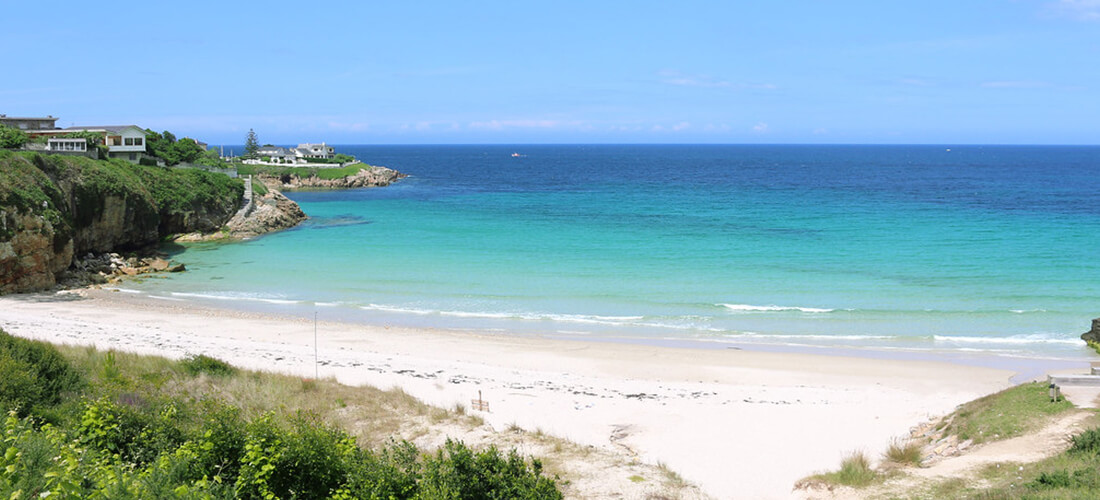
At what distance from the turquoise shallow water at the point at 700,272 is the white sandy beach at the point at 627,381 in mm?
2862

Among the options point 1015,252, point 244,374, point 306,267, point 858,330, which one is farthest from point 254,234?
point 1015,252

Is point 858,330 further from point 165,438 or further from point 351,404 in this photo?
point 165,438

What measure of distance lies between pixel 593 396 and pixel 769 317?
12.7 meters

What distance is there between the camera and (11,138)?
48125mm

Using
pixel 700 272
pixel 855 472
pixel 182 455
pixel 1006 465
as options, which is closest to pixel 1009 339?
pixel 700 272

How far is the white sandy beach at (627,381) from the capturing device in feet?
52.7

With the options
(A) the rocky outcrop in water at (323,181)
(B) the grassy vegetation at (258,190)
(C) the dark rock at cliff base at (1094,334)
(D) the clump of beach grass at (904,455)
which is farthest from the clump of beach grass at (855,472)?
(A) the rocky outcrop in water at (323,181)

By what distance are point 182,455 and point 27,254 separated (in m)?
29.6

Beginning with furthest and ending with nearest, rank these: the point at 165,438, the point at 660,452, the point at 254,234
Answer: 1. the point at 254,234
2. the point at 660,452
3. the point at 165,438

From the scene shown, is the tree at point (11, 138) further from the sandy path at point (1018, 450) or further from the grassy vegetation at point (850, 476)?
the sandy path at point (1018, 450)

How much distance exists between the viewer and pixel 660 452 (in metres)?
15.7

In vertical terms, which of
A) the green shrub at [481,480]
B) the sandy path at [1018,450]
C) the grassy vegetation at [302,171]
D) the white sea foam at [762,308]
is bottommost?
the white sea foam at [762,308]

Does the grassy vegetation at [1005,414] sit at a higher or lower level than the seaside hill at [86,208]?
lower

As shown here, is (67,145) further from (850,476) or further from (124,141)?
(850,476)
